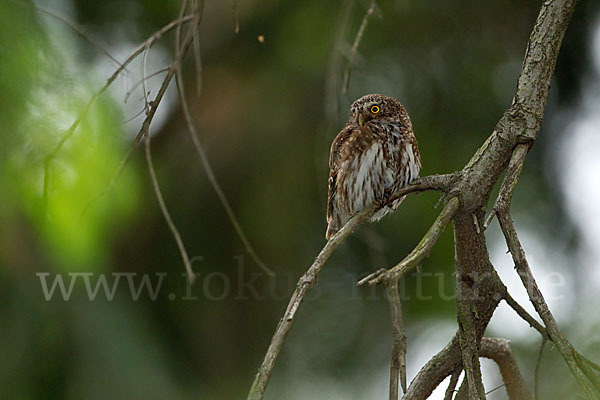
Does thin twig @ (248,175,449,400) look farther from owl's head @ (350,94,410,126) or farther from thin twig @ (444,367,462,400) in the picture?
owl's head @ (350,94,410,126)

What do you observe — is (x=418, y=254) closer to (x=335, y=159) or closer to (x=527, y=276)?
(x=527, y=276)

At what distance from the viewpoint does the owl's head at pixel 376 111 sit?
4.54 m

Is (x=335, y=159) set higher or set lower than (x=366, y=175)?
higher

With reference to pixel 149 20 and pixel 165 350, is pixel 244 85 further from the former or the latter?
pixel 165 350

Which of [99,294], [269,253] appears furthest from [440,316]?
[99,294]

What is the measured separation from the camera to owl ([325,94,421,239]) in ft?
14.3

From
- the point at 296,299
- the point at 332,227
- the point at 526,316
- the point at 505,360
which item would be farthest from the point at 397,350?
the point at 332,227

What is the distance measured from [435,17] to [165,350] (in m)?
3.41

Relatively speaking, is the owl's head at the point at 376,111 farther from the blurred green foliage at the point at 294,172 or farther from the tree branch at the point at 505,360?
the tree branch at the point at 505,360

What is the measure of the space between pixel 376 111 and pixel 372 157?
0.33m

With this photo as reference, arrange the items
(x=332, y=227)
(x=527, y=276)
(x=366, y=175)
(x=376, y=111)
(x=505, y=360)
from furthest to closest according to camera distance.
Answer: (x=332, y=227) < (x=376, y=111) < (x=366, y=175) < (x=505, y=360) < (x=527, y=276)

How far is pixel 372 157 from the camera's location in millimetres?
4383

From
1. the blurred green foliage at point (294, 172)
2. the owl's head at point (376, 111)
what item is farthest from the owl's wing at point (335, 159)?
the blurred green foliage at point (294, 172)

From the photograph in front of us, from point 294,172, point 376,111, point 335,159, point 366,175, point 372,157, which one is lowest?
point 366,175
